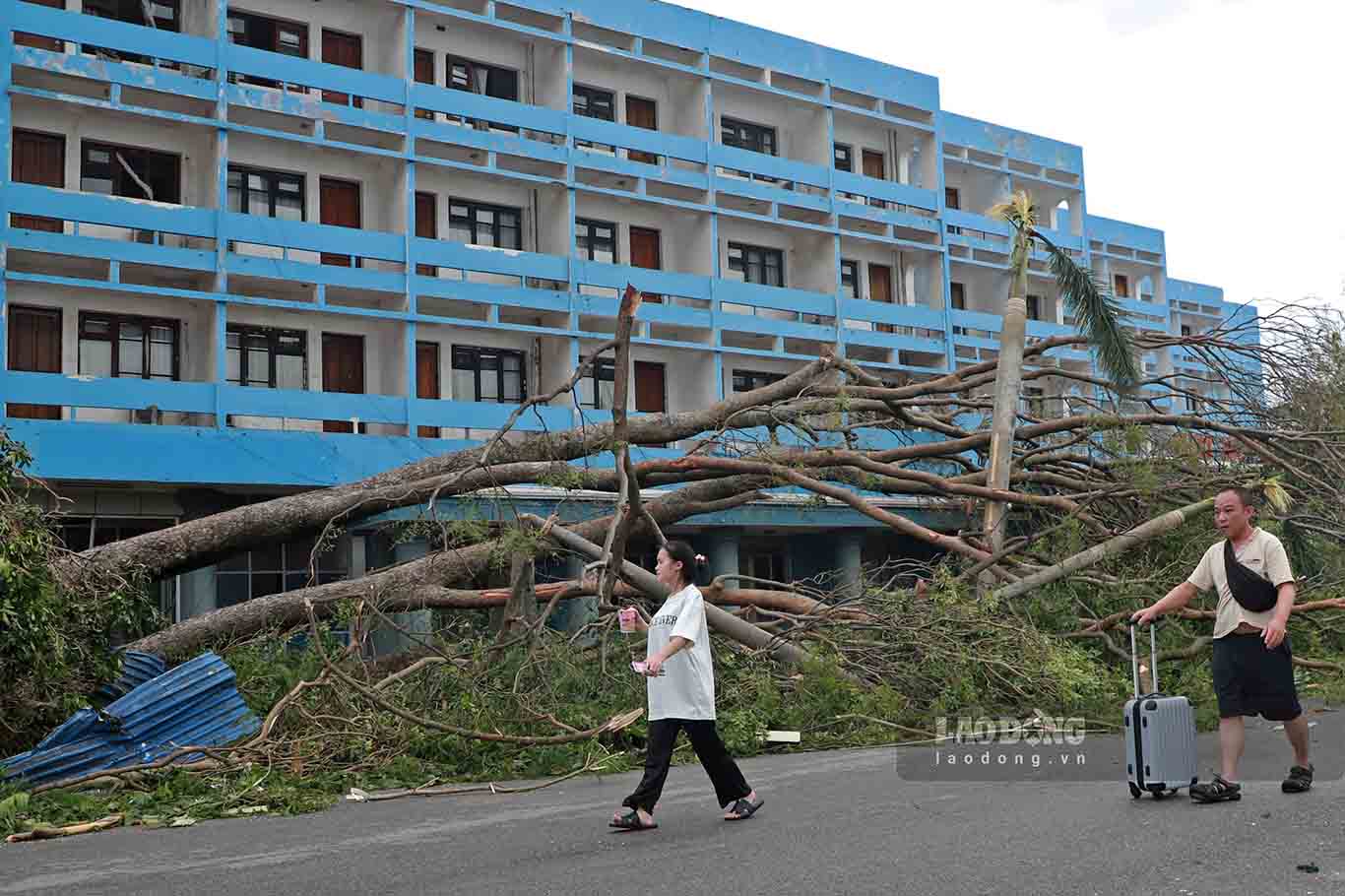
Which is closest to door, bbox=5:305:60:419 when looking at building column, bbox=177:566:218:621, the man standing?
building column, bbox=177:566:218:621

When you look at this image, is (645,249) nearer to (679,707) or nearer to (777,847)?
(679,707)

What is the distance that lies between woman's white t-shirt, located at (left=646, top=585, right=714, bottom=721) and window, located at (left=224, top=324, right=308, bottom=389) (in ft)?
66.8

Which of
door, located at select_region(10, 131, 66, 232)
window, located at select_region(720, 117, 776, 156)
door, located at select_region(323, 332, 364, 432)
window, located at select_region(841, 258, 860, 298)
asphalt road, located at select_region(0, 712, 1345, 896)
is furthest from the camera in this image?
window, located at select_region(841, 258, 860, 298)

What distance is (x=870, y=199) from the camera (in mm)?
35438

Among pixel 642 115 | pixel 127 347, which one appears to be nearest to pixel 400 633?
pixel 127 347

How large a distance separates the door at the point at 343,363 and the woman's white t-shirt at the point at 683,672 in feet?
71.1

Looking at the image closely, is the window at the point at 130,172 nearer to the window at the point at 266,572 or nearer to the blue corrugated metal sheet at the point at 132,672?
the window at the point at 266,572

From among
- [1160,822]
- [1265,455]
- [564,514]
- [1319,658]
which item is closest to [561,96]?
[564,514]

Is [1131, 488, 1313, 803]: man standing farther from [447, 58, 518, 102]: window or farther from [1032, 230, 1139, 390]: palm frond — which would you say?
[447, 58, 518, 102]: window

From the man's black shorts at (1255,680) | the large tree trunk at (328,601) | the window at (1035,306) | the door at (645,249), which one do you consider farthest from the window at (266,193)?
the window at (1035,306)

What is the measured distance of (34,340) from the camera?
24219mm

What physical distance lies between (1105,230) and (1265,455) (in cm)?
3014

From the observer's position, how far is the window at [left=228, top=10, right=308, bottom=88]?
1062 inches

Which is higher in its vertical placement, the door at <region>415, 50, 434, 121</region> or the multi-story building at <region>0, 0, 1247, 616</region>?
the door at <region>415, 50, 434, 121</region>
